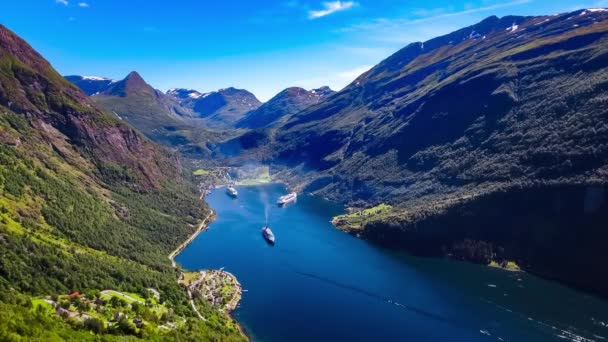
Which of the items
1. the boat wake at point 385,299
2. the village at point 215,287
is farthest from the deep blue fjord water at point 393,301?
the village at point 215,287

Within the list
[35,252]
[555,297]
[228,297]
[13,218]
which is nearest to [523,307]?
[555,297]

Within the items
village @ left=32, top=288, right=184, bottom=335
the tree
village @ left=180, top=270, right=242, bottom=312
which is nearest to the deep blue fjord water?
village @ left=180, top=270, right=242, bottom=312

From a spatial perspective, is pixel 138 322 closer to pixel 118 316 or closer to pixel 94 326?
pixel 118 316

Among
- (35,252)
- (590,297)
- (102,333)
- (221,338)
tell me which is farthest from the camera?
(590,297)

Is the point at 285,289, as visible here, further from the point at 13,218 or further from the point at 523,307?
the point at 13,218

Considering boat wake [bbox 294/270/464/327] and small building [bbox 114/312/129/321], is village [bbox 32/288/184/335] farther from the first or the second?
boat wake [bbox 294/270/464/327]

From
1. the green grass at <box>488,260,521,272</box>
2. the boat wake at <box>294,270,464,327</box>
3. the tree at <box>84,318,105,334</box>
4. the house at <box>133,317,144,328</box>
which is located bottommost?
the boat wake at <box>294,270,464,327</box>

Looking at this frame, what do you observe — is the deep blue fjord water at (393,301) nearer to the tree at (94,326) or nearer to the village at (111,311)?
the village at (111,311)

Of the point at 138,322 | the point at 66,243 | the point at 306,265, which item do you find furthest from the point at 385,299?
the point at 66,243
